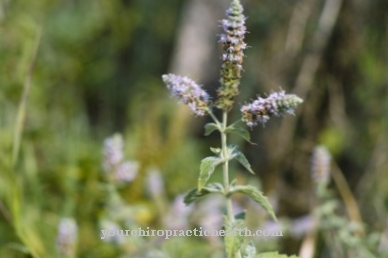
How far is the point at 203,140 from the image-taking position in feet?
15.3

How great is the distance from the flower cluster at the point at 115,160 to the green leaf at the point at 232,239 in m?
0.65

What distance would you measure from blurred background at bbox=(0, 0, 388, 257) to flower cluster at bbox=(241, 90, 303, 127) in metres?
0.79

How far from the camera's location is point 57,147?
10.1 ft

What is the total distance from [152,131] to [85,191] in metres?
0.71

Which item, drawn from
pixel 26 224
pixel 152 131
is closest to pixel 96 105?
pixel 152 131

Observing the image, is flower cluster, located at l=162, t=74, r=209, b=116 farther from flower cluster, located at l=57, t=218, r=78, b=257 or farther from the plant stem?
flower cluster, located at l=57, t=218, r=78, b=257

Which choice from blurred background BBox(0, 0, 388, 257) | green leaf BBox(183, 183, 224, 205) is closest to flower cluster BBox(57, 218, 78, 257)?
blurred background BBox(0, 0, 388, 257)

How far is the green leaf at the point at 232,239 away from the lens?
4.04ft

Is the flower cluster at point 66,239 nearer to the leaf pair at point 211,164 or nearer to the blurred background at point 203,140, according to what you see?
the blurred background at point 203,140

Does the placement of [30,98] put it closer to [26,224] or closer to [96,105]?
[26,224]

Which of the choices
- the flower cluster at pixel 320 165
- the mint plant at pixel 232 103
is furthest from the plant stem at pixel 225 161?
the flower cluster at pixel 320 165

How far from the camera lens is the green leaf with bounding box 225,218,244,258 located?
1.23 metres

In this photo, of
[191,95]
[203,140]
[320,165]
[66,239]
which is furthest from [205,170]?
[203,140]

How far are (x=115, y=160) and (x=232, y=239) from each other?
741 mm
